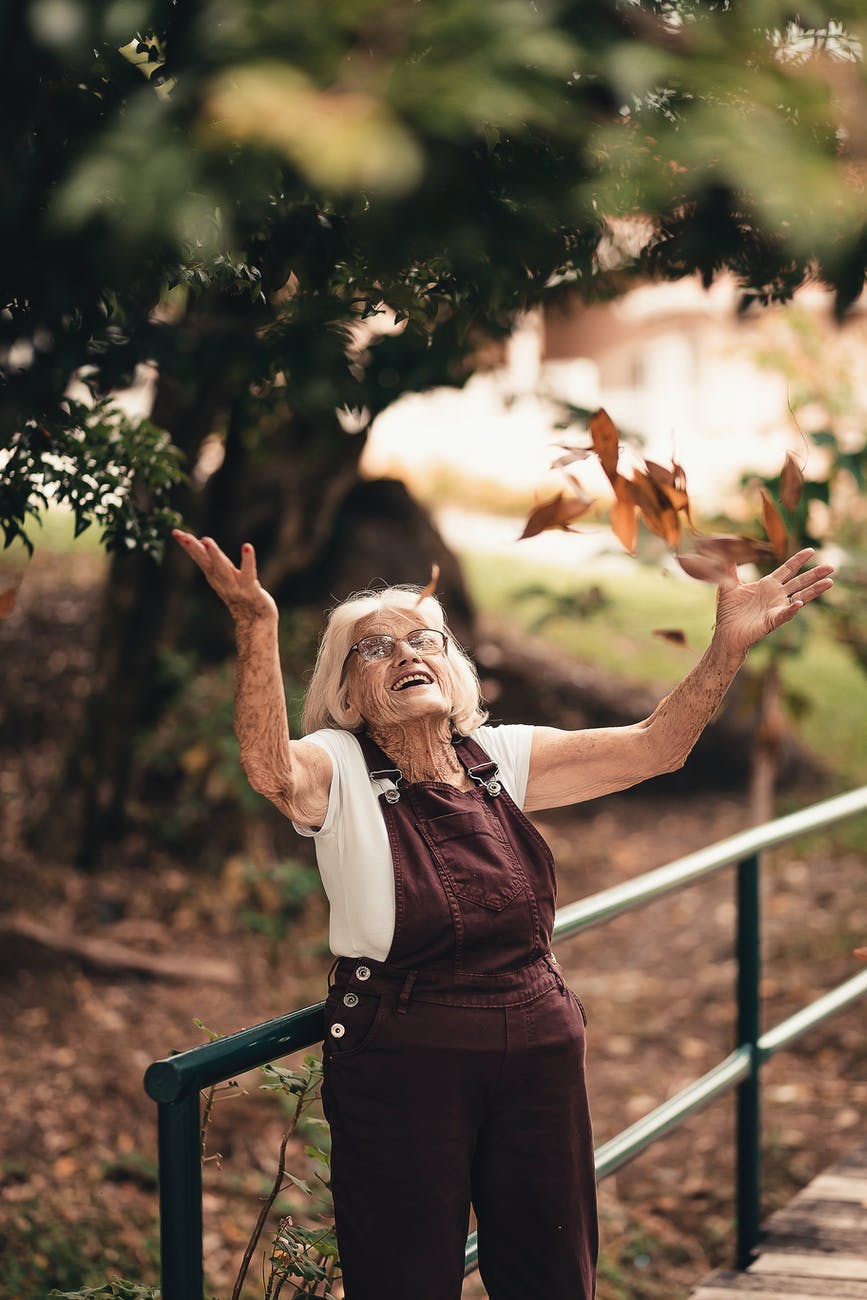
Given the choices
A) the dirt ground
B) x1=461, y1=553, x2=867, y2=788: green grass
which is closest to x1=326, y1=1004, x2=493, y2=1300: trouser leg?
the dirt ground

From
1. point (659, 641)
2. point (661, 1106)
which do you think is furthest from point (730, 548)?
point (659, 641)

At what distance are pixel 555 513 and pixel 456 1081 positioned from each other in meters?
0.80

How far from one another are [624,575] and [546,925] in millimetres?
10522

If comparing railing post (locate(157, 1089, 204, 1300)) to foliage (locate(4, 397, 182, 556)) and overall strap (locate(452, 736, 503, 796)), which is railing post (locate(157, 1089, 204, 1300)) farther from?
foliage (locate(4, 397, 182, 556))

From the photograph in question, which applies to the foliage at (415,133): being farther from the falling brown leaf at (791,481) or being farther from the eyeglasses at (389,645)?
the eyeglasses at (389,645)

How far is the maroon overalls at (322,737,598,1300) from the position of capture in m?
2.05

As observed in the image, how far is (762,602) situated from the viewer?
225cm

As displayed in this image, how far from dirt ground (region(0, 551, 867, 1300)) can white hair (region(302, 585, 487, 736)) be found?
A: 213 cm

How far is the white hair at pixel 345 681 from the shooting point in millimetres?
2303

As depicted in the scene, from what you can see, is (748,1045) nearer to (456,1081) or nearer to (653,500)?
(456,1081)

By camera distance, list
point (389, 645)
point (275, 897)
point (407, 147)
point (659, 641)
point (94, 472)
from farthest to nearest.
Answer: point (659, 641) → point (275, 897) → point (94, 472) → point (389, 645) → point (407, 147)

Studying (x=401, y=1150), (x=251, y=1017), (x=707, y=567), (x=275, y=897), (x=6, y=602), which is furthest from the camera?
(x=275, y=897)

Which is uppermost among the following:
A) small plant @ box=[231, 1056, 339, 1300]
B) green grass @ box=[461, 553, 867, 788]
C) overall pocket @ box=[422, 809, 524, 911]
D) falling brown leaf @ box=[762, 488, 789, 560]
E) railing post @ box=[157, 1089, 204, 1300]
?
falling brown leaf @ box=[762, 488, 789, 560]

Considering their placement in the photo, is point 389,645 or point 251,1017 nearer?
point 389,645
